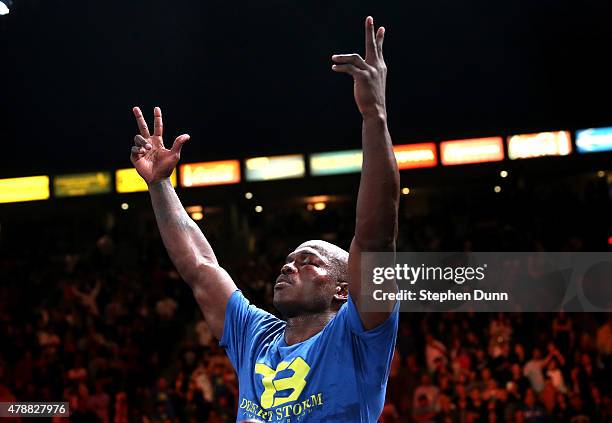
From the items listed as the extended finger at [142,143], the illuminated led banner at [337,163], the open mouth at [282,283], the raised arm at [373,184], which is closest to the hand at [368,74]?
the raised arm at [373,184]

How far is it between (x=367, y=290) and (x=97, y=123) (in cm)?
1612

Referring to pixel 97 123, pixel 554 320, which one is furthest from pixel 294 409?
pixel 97 123

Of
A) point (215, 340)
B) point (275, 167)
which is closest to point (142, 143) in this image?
point (215, 340)

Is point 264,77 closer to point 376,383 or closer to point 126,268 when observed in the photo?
point 126,268

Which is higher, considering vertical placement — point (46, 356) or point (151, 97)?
point (151, 97)

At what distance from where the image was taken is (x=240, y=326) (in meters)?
3.32

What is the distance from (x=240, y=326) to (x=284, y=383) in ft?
1.58

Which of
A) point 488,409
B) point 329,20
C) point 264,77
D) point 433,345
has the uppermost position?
point 264,77

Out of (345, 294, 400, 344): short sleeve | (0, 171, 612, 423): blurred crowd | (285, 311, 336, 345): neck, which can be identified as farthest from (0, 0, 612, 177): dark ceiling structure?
(345, 294, 400, 344): short sleeve

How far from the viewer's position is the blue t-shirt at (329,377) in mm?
2787

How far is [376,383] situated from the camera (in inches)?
112

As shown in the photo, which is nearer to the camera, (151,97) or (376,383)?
(376,383)

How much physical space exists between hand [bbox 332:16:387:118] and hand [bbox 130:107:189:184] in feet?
3.85

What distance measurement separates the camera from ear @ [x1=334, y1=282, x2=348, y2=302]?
3193 mm
